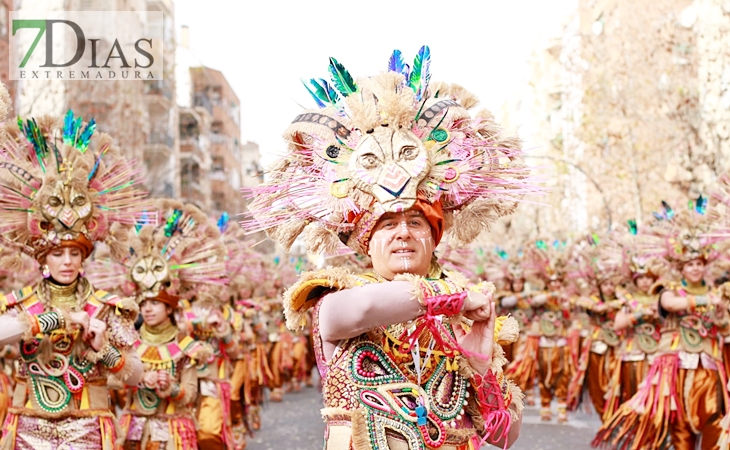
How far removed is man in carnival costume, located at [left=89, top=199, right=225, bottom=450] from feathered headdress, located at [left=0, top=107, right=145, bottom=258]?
1114 mm

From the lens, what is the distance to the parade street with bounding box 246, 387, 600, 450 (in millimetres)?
11477

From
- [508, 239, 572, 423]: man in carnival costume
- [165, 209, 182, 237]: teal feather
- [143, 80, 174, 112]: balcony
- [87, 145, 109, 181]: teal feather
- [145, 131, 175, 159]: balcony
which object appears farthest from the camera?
[143, 80, 174, 112]: balcony

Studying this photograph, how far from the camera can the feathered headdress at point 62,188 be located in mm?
5734

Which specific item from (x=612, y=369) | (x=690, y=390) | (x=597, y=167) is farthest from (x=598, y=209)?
(x=690, y=390)

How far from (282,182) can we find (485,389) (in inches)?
44.9

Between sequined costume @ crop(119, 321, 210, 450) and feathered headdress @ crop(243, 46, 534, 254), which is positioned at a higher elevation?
feathered headdress @ crop(243, 46, 534, 254)

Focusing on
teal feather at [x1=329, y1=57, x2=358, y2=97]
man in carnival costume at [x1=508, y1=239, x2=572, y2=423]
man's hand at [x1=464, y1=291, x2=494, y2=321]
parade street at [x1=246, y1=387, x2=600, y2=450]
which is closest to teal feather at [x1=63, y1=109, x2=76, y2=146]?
teal feather at [x1=329, y1=57, x2=358, y2=97]

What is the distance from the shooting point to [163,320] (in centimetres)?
774

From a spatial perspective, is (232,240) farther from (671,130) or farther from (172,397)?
(671,130)

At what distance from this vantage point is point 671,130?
23.3 m

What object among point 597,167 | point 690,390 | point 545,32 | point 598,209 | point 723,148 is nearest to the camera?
point 690,390

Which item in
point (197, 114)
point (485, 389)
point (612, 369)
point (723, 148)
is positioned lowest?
point (612, 369)

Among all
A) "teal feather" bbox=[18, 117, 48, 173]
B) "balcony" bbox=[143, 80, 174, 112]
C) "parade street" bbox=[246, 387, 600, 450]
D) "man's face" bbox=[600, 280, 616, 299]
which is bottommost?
"parade street" bbox=[246, 387, 600, 450]

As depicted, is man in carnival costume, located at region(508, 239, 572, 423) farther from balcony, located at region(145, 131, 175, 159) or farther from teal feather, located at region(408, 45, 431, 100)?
balcony, located at region(145, 131, 175, 159)
